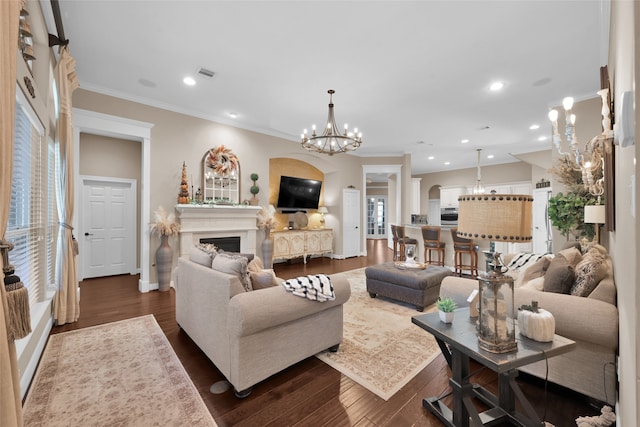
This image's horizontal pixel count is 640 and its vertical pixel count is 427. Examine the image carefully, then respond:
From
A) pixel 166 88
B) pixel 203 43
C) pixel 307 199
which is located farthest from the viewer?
pixel 307 199

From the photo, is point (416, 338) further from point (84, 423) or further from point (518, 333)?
point (84, 423)

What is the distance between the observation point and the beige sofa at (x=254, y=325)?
1858 millimetres

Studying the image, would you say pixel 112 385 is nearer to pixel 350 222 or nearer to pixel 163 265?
pixel 163 265

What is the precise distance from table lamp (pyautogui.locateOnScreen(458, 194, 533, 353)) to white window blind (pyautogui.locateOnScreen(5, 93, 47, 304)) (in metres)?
3.03

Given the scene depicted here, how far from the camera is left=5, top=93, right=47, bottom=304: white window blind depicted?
6.89 feet

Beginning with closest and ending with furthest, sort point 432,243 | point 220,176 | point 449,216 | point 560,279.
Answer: point 560,279
point 220,176
point 432,243
point 449,216

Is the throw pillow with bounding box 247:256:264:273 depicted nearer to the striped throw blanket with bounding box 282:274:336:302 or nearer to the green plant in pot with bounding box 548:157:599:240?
the striped throw blanket with bounding box 282:274:336:302

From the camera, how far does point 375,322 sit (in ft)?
10.4

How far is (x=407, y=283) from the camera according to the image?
3.62 m

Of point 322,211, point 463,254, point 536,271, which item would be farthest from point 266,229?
point 536,271

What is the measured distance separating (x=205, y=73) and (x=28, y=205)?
2.42 meters

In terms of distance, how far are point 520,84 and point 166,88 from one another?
5.12m

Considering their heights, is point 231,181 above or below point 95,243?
above

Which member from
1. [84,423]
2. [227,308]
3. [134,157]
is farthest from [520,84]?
[134,157]
